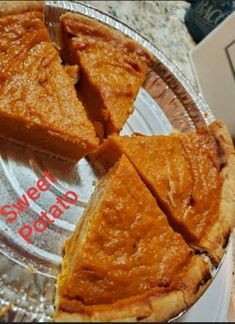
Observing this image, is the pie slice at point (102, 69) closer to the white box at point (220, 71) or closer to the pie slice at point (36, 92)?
the pie slice at point (36, 92)

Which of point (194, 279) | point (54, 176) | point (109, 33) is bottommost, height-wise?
point (194, 279)

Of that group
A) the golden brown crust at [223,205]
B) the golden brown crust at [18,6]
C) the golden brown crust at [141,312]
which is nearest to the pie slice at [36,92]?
the golden brown crust at [18,6]

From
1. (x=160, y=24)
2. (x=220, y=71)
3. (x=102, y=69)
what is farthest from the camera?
(x=160, y=24)

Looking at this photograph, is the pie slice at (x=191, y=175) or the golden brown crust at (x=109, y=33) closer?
the pie slice at (x=191, y=175)

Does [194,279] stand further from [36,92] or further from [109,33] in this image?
[109,33]
